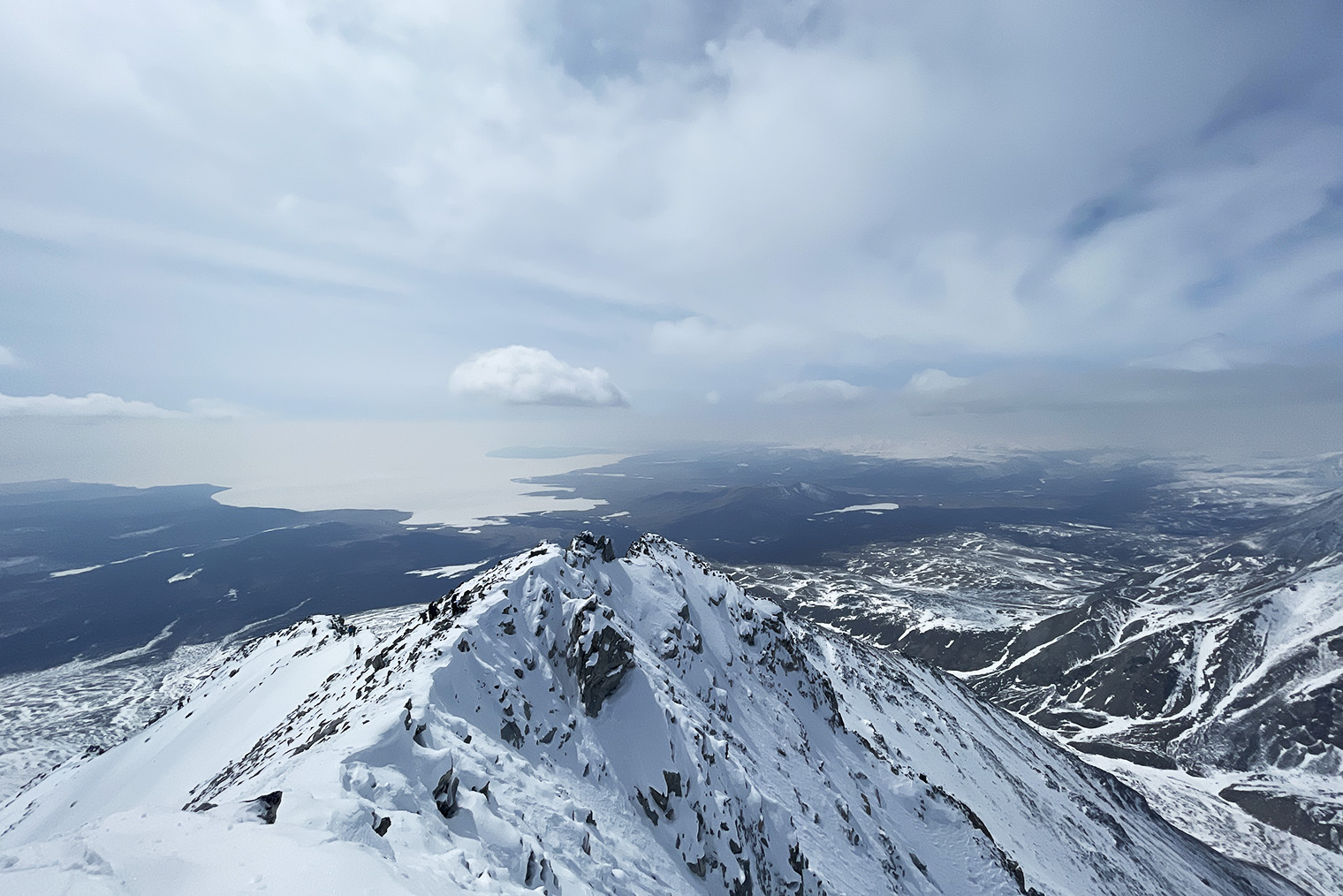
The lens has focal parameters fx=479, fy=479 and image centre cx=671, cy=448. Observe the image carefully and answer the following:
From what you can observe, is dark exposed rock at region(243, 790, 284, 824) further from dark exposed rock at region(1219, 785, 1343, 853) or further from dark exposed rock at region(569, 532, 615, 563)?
dark exposed rock at region(1219, 785, 1343, 853)

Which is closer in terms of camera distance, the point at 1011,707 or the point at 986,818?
the point at 986,818

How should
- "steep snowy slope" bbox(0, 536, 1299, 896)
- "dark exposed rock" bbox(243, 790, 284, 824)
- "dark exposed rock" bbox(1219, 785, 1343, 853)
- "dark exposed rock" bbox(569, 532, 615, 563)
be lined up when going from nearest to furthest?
"steep snowy slope" bbox(0, 536, 1299, 896) → "dark exposed rock" bbox(243, 790, 284, 824) → "dark exposed rock" bbox(569, 532, 615, 563) → "dark exposed rock" bbox(1219, 785, 1343, 853)

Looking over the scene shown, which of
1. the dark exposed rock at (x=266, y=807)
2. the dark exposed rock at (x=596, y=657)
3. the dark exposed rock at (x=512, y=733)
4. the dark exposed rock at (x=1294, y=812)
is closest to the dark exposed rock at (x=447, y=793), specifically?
the dark exposed rock at (x=266, y=807)

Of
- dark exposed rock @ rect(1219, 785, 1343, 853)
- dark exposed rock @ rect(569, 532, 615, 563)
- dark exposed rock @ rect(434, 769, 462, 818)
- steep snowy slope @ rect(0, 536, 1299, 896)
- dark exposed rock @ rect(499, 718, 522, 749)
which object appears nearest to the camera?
steep snowy slope @ rect(0, 536, 1299, 896)

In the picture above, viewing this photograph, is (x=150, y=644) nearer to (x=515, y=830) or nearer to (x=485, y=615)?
(x=485, y=615)

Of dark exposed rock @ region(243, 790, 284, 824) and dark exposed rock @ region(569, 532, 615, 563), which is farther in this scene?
dark exposed rock @ region(569, 532, 615, 563)

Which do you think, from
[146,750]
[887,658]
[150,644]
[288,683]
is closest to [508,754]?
[288,683]

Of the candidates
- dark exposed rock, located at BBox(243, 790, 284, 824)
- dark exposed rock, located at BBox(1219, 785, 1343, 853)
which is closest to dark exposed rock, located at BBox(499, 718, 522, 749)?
dark exposed rock, located at BBox(243, 790, 284, 824)

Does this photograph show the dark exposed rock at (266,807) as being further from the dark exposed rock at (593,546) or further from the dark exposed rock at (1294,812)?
the dark exposed rock at (1294,812)

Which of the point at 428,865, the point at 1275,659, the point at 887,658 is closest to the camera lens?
the point at 428,865
